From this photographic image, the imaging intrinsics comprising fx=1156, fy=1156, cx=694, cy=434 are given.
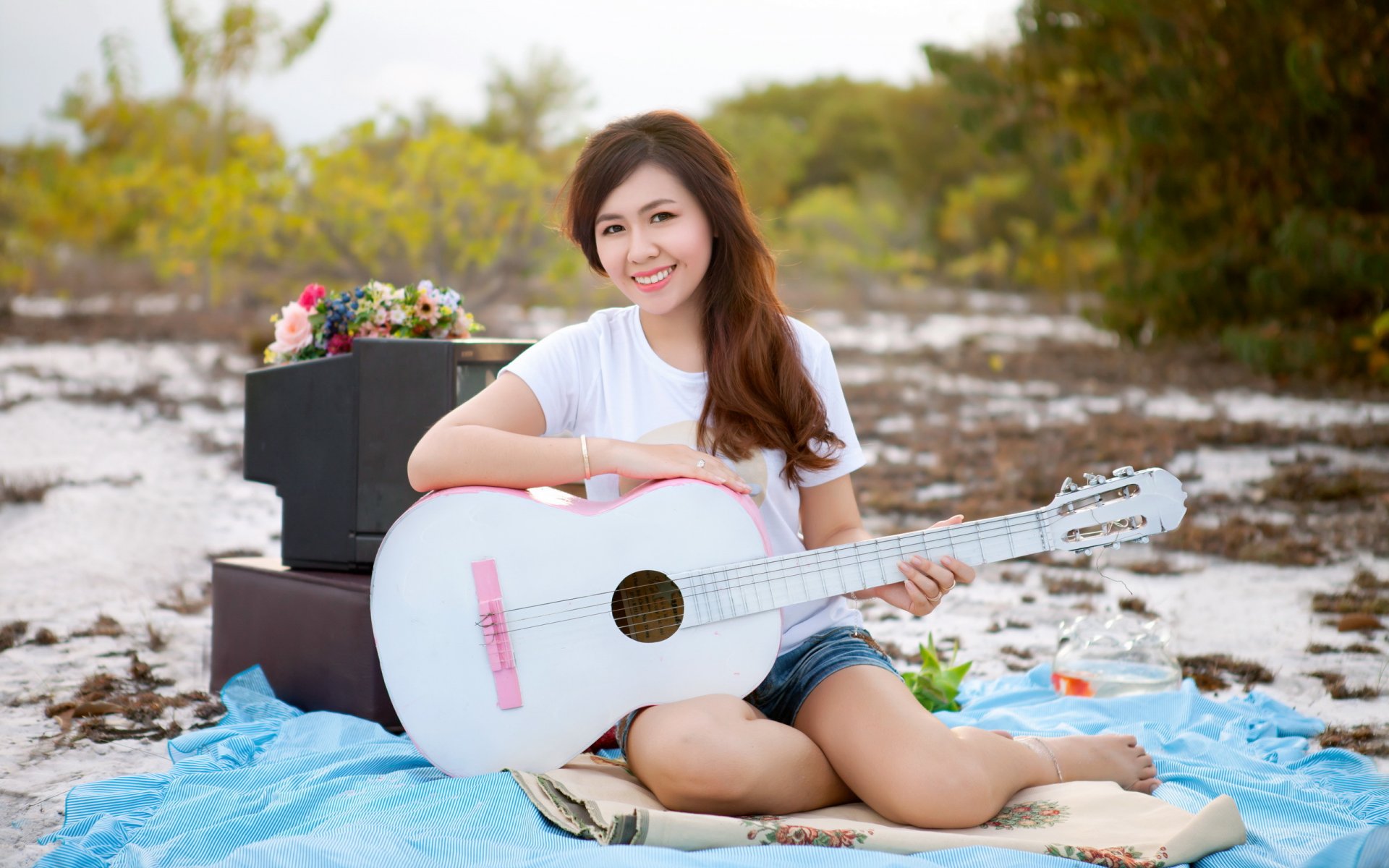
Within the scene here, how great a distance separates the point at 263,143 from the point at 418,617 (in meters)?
11.0

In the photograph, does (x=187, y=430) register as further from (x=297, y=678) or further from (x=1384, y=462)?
(x=1384, y=462)

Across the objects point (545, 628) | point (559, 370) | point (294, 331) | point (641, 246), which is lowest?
point (545, 628)

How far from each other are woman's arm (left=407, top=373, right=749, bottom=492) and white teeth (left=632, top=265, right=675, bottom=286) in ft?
1.15

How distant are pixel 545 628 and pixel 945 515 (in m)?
3.86

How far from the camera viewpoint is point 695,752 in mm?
2090

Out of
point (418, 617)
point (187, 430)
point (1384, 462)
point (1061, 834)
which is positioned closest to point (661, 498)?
point (418, 617)

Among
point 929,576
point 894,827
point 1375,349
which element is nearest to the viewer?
point 894,827

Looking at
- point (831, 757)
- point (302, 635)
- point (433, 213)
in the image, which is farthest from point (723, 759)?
point (433, 213)

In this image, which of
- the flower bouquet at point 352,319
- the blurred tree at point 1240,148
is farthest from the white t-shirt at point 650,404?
the blurred tree at point 1240,148

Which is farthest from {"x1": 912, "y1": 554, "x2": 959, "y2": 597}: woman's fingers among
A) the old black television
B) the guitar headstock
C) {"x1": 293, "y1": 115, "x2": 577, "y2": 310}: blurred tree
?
{"x1": 293, "y1": 115, "x2": 577, "y2": 310}: blurred tree

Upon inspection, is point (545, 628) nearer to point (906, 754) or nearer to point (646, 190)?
point (906, 754)

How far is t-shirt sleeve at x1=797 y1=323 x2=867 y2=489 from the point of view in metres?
2.46

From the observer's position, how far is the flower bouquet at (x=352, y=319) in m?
3.20

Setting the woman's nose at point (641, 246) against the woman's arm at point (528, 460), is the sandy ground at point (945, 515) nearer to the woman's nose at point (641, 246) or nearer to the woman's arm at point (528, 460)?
the woman's arm at point (528, 460)
